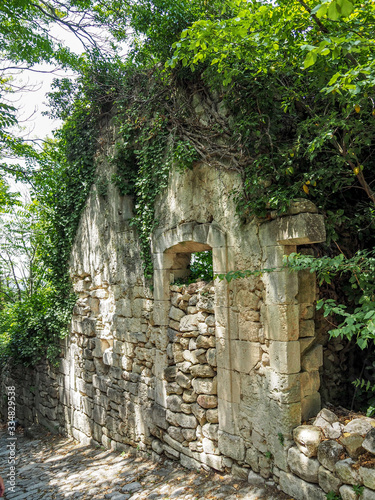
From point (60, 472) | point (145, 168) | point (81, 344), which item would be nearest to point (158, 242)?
point (145, 168)

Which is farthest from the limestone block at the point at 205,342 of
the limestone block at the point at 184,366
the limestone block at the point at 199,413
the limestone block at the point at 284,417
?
the limestone block at the point at 284,417

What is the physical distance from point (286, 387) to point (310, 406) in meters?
0.37

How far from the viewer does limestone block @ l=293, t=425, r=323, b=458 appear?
331 cm

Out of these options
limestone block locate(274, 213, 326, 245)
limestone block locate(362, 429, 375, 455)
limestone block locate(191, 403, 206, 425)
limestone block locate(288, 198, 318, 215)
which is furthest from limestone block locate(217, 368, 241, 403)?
limestone block locate(288, 198, 318, 215)

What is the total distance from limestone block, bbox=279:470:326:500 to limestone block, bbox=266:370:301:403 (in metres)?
0.63

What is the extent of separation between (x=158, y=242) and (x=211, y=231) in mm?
1107

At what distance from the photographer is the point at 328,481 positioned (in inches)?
124

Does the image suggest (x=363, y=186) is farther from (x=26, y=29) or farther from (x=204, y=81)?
(x=26, y=29)

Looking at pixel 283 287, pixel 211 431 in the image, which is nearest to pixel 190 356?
pixel 211 431

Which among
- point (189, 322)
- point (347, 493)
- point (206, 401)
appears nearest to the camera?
point (347, 493)

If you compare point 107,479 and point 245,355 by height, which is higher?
point 245,355

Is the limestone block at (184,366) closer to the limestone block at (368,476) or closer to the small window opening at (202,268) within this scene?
the small window opening at (202,268)

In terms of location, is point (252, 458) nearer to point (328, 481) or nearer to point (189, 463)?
point (328, 481)

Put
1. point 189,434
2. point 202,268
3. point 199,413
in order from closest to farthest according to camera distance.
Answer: point 199,413
point 189,434
point 202,268
